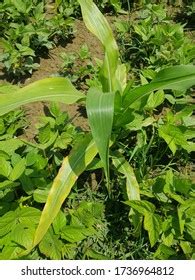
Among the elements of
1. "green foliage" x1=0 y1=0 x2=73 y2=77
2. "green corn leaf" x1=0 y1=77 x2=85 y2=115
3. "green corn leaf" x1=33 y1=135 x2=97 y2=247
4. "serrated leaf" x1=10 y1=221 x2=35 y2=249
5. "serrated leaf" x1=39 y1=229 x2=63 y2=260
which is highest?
"green corn leaf" x1=0 y1=77 x2=85 y2=115

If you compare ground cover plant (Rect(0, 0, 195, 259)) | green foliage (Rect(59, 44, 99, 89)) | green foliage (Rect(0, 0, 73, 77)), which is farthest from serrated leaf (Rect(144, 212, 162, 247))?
green foliage (Rect(0, 0, 73, 77))

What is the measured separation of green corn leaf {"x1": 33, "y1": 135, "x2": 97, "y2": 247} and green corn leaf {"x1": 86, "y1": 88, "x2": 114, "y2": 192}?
10.8 inches

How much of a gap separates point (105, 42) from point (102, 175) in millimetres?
581

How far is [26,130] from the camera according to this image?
227 cm

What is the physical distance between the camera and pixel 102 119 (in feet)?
5.16

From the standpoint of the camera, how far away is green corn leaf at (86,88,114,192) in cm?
152

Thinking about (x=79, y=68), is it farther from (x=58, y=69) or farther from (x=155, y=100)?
(x=155, y=100)

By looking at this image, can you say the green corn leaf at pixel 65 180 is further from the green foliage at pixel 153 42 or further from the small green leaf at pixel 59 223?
the green foliage at pixel 153 42

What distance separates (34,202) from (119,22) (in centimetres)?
119

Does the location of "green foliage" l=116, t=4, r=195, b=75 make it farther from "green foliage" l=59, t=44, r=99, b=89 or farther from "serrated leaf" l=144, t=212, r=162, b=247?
"serrated leaf" l=144, t=212, r=162, b=247

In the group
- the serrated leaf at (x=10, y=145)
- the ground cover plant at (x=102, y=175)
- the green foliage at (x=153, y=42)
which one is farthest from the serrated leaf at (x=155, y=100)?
the serrated leaf at (x=10, y=145)

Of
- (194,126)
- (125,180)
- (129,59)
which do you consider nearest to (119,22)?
(129,59)

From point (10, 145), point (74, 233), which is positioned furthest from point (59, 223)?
point (10, 145)

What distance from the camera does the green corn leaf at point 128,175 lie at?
6.23ft
